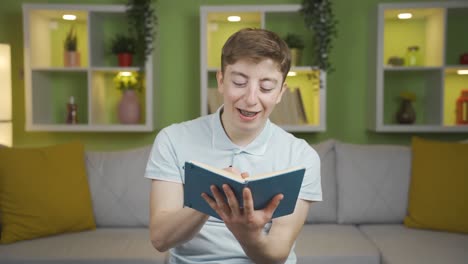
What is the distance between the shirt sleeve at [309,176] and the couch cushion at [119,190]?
139cm

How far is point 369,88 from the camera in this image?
3.35 meters

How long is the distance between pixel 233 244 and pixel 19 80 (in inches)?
103

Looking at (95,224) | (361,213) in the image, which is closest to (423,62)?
(361,213)

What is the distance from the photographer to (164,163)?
140 centimetres

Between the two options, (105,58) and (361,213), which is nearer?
(361,213)

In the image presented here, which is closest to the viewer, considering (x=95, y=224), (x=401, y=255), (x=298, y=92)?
(x=401, y=255)

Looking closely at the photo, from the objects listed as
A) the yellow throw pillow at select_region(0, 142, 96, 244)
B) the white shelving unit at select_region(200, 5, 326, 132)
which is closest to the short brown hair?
the yellow throw pillow at select_region(0, 142, 96, 244)

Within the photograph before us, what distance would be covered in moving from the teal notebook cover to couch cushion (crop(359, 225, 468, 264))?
1256mm

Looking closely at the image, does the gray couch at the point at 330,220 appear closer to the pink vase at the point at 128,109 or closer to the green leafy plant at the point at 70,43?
the pink vase at the point at 128,109

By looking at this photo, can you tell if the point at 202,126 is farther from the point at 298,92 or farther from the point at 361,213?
the point at 298,92

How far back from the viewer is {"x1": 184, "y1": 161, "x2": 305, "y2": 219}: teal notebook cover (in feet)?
3.32

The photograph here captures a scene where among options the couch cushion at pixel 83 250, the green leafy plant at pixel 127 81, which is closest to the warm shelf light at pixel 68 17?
the green leafy plant at pixel 127 81

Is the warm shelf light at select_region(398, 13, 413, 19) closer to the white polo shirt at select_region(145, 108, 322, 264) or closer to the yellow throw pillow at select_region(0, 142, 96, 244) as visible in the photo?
the white polo shirt at select_region(145, 108, 322, 264)

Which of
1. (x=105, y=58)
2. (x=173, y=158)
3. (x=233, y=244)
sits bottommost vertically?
(x=233, y=244)
